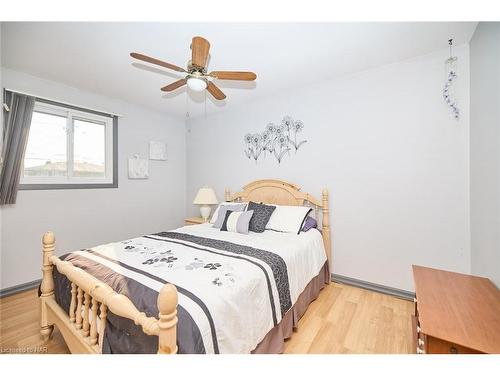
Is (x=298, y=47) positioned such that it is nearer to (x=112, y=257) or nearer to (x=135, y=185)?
(x=112, y=257)

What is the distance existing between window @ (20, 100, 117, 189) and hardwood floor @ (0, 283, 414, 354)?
4.41 feet

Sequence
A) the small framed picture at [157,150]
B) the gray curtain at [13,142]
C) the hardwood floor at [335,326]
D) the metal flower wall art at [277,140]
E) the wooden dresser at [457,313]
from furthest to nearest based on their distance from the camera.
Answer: the small framed picture at [157,150], the metal flower wall art at [277,140], the gray curtain at [13,142], the hardwood floor at [335,326], the wooden dresser at [457,313]

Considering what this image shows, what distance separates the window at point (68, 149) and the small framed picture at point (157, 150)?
55 cm

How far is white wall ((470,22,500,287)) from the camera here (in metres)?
1.43

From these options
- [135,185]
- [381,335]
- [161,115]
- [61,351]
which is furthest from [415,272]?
[161,115]

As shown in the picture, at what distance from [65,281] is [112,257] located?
0.99ft

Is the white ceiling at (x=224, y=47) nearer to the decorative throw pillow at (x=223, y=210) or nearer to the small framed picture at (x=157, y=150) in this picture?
the small framed picture at (x=157, y=150)

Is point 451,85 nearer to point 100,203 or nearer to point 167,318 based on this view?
point 167,318

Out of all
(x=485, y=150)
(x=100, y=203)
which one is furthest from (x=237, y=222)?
(x=485, y=150)

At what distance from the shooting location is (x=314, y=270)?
2.23 metres

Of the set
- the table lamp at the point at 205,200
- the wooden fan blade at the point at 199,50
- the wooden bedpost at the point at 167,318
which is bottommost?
the wooden bedpost at the point at 167,318

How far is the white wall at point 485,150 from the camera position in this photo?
1433 mm

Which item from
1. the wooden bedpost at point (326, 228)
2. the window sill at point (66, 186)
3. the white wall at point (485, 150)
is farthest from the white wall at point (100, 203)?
the white wall at point (485, 150)

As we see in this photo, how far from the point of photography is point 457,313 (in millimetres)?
1105
